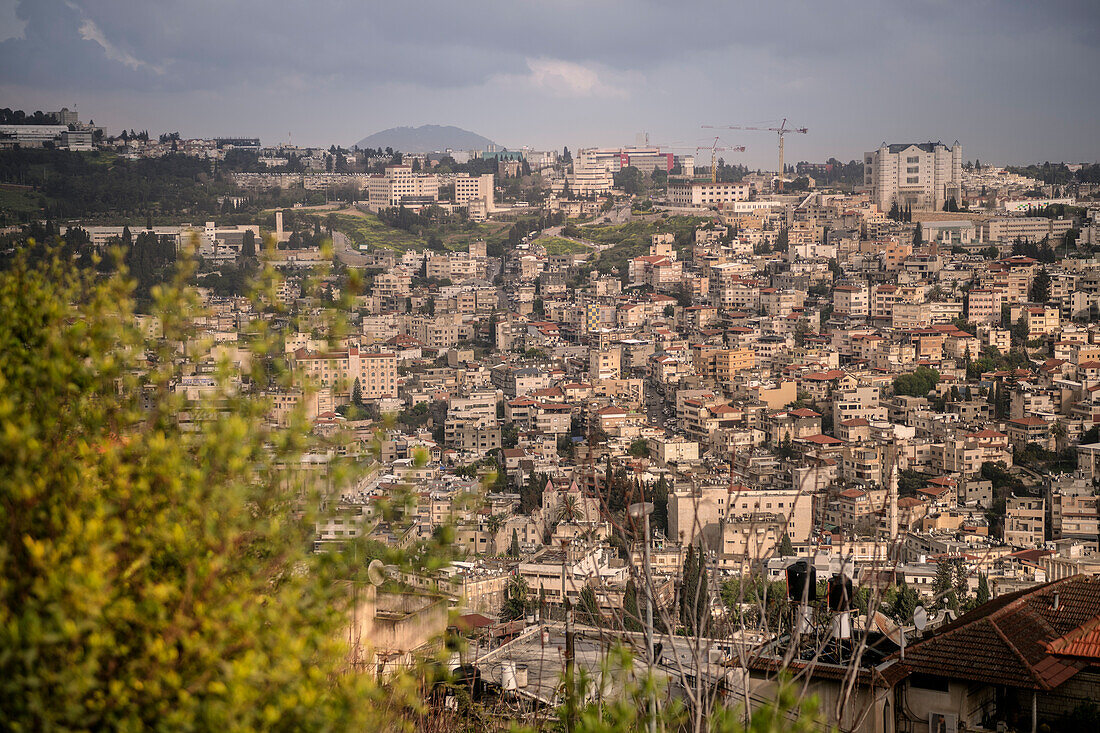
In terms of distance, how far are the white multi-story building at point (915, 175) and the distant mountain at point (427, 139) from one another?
72.6 m

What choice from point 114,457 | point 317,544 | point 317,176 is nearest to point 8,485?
point 114,457

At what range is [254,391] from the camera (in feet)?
6.39

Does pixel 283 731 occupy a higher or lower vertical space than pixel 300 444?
lower

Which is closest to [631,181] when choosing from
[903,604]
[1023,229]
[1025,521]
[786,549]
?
[1023,229]

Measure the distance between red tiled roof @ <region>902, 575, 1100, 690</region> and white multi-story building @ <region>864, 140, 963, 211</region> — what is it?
1231 inches

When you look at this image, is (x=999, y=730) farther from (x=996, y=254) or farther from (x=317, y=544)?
(x=996, y=254)

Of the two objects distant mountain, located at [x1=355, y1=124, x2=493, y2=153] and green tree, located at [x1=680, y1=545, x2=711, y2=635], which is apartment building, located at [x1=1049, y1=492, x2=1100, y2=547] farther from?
distant mountain, located at [x1=355, y1=124, x2=493, y2=153]

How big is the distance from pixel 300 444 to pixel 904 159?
33.5 m

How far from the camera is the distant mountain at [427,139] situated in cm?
10438

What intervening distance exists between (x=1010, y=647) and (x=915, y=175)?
105ft

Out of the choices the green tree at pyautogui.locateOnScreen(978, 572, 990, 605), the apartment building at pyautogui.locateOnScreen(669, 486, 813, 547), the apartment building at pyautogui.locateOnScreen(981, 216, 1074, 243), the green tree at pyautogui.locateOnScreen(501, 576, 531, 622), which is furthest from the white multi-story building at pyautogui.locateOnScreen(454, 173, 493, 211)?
the green tree at pyautogui.locateOnScreen(978, 572, 990, 605)

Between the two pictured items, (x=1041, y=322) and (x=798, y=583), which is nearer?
(x=798, y=583)

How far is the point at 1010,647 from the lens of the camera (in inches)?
105

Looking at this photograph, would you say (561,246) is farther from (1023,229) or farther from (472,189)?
(1023,229)
